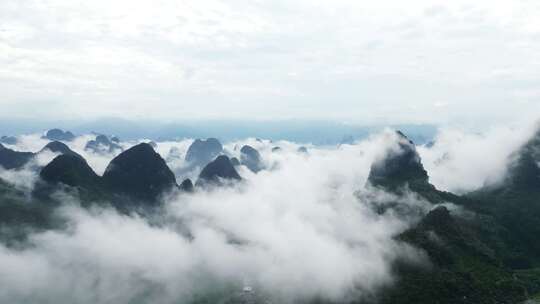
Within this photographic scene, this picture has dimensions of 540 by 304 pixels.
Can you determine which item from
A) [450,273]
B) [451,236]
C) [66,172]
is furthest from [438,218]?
[66,172]

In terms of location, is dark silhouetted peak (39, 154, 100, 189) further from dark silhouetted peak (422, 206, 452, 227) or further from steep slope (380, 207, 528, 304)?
dark silhouetted peak (422, 206, 452, 227)

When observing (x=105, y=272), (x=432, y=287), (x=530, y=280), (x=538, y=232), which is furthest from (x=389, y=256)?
(x=105, y=272)

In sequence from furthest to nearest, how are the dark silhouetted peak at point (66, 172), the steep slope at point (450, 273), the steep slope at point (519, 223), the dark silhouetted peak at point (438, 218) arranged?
the dark silhouetted peak at point (66, 172) < the steep slope at point (519, 223) < the dark silhouetted peak at point (438, 218) < the steep slope at point (450, 273)

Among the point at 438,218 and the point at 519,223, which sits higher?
the point at 438,218

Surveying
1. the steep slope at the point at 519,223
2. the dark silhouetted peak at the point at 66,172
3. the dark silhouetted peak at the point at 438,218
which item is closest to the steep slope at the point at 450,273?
the dark silhouetted peak at the point at 438,218

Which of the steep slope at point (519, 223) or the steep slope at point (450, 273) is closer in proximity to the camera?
the steep slope at point (450, 273)

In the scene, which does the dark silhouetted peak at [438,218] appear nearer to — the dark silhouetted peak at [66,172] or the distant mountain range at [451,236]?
the distant mountain range at [451,236]

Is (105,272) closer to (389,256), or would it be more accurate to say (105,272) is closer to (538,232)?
(389,256)

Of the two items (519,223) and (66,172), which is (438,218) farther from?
(66,172)
